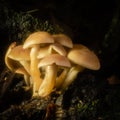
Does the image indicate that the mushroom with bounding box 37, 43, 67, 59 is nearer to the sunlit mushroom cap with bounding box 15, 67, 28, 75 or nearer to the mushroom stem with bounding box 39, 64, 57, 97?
the mushroom stem with bounding box 39, 64, 57, 97

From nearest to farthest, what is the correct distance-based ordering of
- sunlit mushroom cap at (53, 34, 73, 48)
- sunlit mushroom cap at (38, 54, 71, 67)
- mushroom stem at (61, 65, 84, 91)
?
1. sunlit mushroom cap at (38, 54, 71, 67)
2. sunlit mushroom cap at (53, 34, 73, 48)
3. mushroom stem at (61, 65, 84, 91)

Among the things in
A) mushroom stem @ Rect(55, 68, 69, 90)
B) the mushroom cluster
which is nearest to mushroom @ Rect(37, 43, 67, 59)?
the mushroom cluster

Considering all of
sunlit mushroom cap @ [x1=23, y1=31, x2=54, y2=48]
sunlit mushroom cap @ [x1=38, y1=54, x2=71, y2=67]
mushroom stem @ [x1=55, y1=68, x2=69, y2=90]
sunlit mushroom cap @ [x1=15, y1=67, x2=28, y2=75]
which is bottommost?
mushroom stem @ [x1=55, y1=68, x2=69, y2=90]

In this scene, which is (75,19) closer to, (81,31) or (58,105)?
(81,31)

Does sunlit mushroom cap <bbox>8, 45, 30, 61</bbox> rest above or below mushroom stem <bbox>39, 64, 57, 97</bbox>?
above

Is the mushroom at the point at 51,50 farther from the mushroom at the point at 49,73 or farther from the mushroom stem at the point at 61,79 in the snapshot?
the mushroom stem at the point at 61,79

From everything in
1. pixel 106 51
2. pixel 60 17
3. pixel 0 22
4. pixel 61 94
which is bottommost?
pixel 106 51

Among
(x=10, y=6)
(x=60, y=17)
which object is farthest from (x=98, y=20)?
(x=10, y=6)

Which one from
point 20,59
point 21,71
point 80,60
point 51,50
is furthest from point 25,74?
point 80,60
